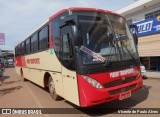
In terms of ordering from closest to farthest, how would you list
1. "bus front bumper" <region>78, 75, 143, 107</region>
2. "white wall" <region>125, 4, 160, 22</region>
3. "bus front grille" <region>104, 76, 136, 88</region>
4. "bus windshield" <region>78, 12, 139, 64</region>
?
1. "bus front bumper" <region>78, 75, 143, 107</region>
2. "bus windshield" <region>78, 12, 139, 64</region>
3. "bus front grille" <region>104, 76, 136, 88</region>
4. "white wall" <region>125, 4, 160, 22</region>

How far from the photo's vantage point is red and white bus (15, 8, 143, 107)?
5684mm

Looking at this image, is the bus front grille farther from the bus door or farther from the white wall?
the white wall

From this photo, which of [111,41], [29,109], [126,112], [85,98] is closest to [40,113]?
[29,109]

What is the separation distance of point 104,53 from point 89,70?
0.71 m

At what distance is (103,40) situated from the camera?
20.3 ft

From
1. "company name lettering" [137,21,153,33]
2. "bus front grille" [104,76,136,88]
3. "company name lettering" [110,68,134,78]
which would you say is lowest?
"bus front grille" [104,76,136,88]

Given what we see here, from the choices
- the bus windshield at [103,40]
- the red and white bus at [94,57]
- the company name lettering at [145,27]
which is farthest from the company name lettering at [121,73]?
the company name lettering at [145,27]

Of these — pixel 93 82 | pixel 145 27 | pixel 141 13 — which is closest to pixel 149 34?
pixel 145 27

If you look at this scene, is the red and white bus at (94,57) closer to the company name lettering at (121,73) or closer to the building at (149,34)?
the company name lettering at (121,73)

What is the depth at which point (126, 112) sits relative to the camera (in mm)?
6305

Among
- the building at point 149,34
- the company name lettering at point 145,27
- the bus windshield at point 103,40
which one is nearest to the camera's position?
the bus windshield at point 103,40

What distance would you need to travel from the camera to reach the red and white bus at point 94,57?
18.6ft

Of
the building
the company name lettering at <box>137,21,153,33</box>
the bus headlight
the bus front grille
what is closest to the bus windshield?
the bus headlight

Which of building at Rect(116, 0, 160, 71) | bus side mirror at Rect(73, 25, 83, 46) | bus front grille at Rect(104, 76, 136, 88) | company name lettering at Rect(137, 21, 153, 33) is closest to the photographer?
bus side mirror at Rect(73, 25, 83, 46)
